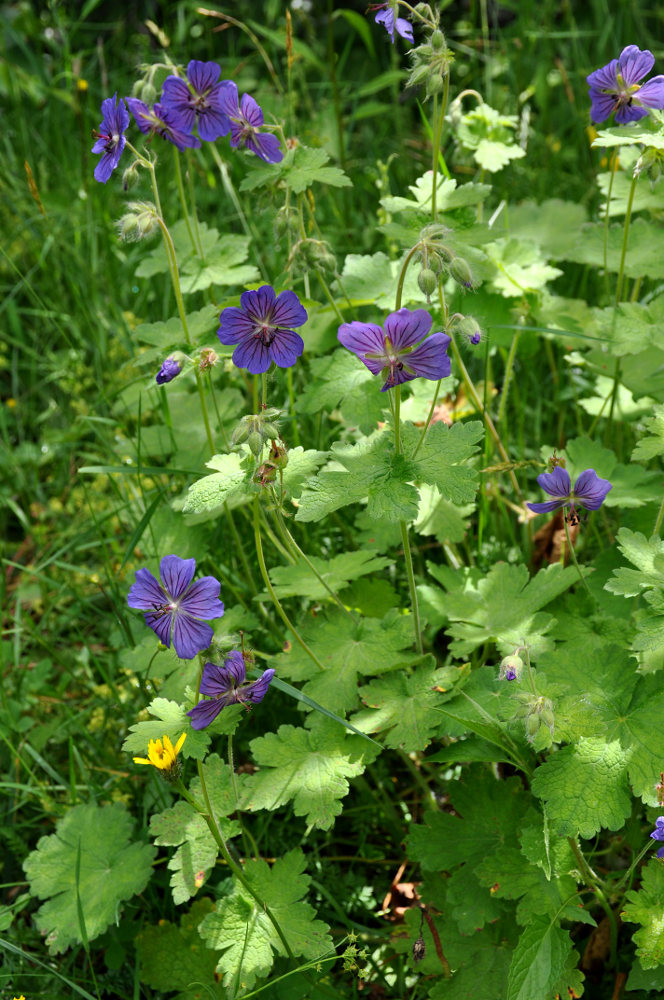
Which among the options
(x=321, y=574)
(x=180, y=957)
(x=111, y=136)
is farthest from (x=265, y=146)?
(x=180, y=957)

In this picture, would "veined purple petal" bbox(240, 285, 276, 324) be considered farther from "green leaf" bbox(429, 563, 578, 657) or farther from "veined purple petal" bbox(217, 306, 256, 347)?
"green leaf" bbox(429, 563, 578, 657)

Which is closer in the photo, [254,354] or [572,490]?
[254,354]

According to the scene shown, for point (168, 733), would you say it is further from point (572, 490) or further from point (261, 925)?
point (572, 490)

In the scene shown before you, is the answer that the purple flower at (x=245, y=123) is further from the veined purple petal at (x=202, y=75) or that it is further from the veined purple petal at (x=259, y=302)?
the veined purple petal at (x=259, y=302)

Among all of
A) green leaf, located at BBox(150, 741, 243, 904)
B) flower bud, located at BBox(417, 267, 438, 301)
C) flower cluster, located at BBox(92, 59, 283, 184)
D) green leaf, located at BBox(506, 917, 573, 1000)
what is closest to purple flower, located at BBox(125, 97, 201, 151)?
flower cluster, located at BBox(92, 59, 283, 184)

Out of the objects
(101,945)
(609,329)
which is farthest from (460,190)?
(101,945)
